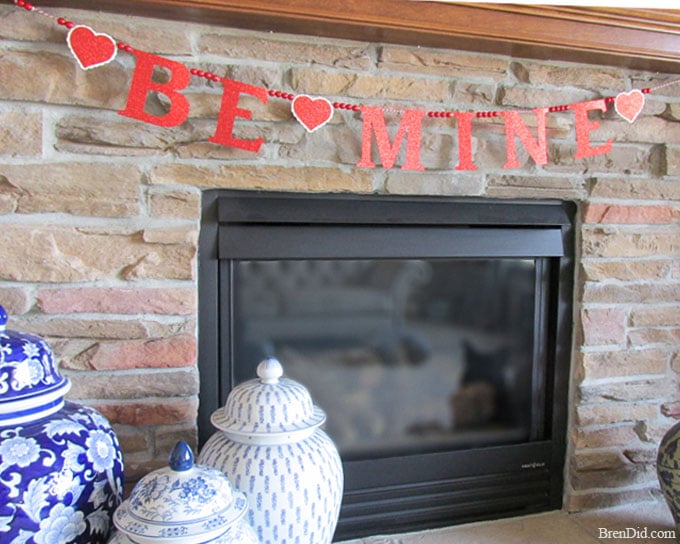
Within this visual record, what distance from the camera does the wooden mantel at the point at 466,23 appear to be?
1291 millimetres

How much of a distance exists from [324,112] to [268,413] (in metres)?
0.68

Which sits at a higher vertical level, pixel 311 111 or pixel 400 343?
pixel 311 111

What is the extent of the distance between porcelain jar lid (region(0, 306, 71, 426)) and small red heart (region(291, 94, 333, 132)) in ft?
2.37

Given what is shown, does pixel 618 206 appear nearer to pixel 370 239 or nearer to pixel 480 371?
pixel 480 371

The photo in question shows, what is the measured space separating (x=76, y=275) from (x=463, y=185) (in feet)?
3.09

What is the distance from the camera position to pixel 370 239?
60.8 inches

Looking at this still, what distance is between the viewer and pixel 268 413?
125 centimetres

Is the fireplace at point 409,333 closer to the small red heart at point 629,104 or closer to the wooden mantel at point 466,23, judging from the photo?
the small red heart at point 629,104

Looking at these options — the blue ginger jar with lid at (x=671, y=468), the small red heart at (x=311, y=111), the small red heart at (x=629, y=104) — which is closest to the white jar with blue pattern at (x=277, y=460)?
the small red heart at (x=311, y=111)

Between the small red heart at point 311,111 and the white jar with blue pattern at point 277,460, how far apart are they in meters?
0.54

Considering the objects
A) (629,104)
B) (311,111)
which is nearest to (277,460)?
(311,111)

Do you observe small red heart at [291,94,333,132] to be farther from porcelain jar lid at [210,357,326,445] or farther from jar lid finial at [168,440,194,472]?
jar lid finial at [168,440,194,472]

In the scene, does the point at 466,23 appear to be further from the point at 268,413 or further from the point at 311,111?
the point at 268,413

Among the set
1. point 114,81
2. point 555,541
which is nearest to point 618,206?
point 555,541
